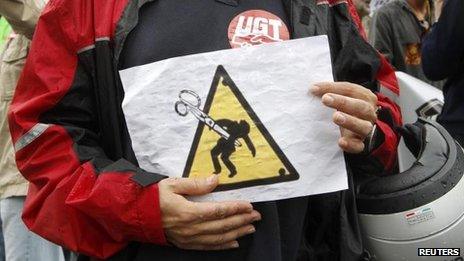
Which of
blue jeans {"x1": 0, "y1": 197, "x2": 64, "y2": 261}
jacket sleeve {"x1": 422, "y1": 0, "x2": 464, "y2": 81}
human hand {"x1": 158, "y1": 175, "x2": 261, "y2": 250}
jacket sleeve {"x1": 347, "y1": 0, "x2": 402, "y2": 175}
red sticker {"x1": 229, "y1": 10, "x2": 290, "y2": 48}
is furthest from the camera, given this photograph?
blue jeans {"x1": 0, "y1": 197, "x2": 64, "y2": 261}

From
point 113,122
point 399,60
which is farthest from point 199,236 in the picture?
point 399,60

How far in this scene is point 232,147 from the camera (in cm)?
140

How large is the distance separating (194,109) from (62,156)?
310 millimetres

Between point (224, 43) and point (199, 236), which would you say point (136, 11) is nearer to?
point (224, 43)

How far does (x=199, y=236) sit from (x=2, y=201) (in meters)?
1.99

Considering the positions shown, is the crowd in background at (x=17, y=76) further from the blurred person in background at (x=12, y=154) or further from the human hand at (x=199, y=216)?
the human hand at (x=199, y=216)

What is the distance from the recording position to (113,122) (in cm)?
150

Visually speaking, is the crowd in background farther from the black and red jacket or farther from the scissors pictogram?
the scissors pictogram

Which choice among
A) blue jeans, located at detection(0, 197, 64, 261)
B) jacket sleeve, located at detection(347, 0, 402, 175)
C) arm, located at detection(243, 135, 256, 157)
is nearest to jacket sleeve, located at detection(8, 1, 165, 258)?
arm, located at detection(243, 135, 256, 157)

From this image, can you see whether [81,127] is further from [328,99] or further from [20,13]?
[20,13]

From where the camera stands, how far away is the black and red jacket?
56.1 inches

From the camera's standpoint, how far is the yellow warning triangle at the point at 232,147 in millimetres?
1398

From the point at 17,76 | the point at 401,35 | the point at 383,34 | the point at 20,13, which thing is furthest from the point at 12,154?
the point at 401,35

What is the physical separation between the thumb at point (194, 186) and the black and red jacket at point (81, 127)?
5 cm
